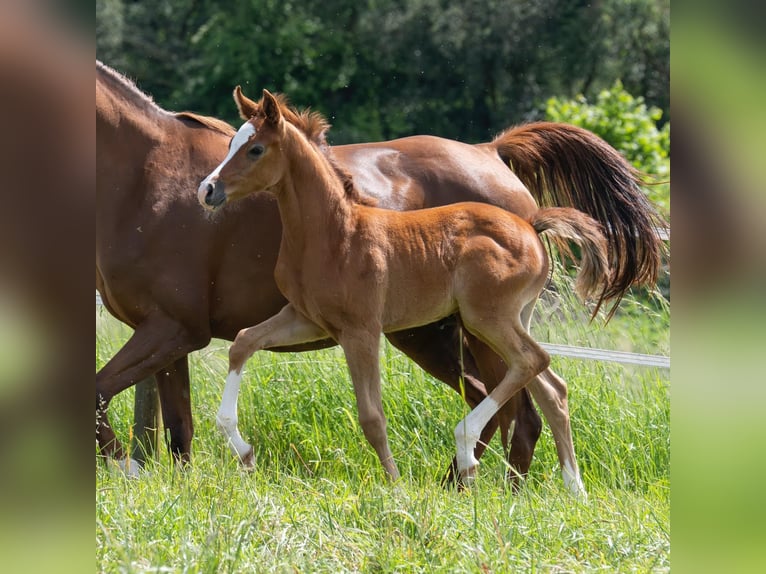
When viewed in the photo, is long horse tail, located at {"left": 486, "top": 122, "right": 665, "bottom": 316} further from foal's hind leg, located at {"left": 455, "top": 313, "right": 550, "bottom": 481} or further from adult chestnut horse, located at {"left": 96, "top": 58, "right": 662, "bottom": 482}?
foal's hind leg, located at {"left": 455, "top": 313, "right": 550, "bottom": 481}

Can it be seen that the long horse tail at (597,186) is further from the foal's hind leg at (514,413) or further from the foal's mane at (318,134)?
the foal's mane at (318,134)

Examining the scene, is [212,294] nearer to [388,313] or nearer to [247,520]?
[388,313]

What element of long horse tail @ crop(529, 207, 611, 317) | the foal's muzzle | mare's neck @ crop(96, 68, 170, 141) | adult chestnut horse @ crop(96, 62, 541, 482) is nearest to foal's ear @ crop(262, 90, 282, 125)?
the foal's muzzle

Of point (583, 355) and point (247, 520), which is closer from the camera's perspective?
point (247, 520)

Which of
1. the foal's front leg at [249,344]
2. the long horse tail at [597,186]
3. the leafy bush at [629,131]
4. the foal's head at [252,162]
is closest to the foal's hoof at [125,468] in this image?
the foal's front leg at [249,344]

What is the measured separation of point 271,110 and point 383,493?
163 cm

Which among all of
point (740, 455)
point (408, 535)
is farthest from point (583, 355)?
point (740, 455)

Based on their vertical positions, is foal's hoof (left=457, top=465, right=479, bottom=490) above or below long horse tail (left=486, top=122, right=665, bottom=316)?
below

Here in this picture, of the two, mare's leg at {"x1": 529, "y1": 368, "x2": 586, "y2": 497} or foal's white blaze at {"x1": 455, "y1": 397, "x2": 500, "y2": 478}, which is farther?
mare's leg at {"x1": 529, "y1": 368, "x2": 586, "y2": 497}

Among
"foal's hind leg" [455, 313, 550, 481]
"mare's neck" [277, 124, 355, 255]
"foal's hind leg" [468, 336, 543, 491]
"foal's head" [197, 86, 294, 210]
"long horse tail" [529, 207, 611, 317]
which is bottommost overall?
"foal's hind leg" [468, 336, 543, 491]

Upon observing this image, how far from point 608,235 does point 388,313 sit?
1.44 meters

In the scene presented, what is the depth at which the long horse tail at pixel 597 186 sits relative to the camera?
16.5 ft

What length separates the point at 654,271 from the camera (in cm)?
500

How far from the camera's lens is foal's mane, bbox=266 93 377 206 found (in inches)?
174
